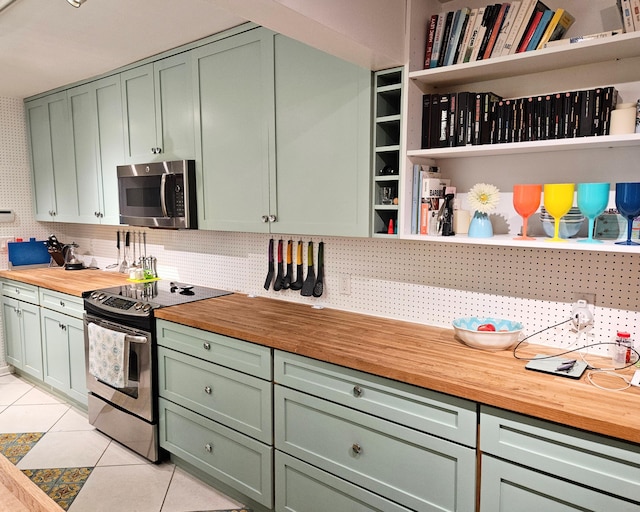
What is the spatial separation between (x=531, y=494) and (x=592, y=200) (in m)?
1.03

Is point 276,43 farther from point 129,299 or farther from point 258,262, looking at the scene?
point 129,299

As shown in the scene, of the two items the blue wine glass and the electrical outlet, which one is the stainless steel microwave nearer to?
the electrical outlet

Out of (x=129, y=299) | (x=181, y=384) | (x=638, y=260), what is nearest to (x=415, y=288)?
(x=638, y=260)

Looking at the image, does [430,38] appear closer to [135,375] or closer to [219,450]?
[219,450]

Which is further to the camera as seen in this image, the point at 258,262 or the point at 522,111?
the point at 258,262

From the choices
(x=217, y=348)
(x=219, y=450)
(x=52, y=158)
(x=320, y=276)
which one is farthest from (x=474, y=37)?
(x=52, y=158)

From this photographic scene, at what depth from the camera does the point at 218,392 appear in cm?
242

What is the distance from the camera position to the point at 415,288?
2.36 meters

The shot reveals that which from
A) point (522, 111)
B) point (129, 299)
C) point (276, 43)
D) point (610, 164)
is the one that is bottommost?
point (129, 299)

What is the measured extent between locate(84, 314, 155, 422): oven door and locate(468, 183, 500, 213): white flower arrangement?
1.90m

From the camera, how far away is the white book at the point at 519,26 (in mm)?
1780

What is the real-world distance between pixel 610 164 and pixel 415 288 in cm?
99

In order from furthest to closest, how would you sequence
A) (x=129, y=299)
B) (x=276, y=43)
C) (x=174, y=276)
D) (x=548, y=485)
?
1. (x=174, y=276)
2. (x=129, y=299)
3. (x=276, y=43)
4. (x=548, y=485)

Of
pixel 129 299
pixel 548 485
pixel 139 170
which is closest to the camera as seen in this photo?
pixel 548 485
